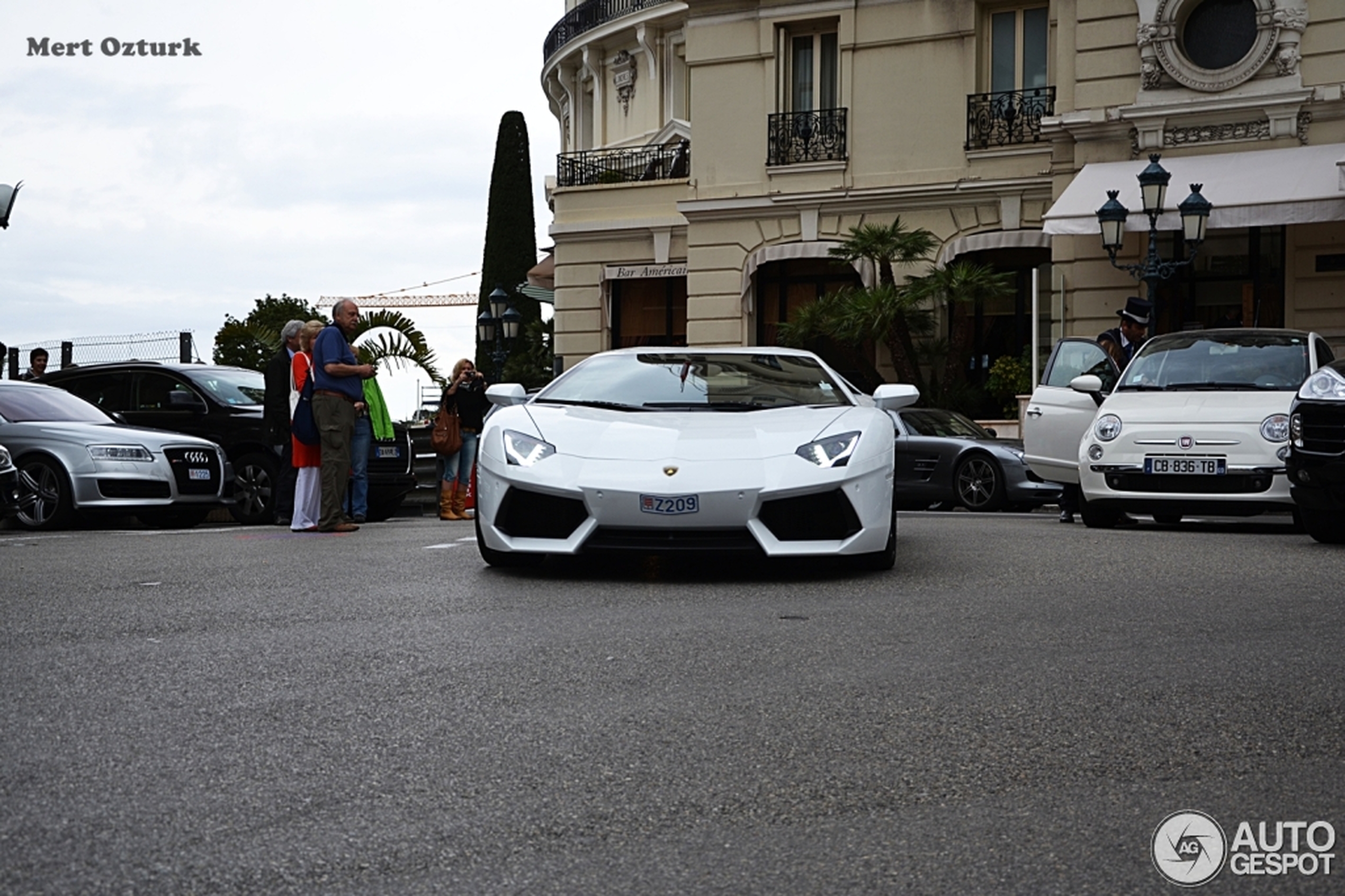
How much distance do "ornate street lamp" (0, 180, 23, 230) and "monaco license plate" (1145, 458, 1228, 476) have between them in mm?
16602

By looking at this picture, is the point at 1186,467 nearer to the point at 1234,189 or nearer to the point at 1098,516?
the point at 1098,516

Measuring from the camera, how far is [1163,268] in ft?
68.6

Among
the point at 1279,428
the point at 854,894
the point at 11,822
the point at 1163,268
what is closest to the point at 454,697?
the point at 11,822

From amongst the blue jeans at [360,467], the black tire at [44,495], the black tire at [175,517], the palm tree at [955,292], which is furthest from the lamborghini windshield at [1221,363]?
the palm tree at [955,292]

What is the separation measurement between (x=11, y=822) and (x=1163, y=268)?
1906cm

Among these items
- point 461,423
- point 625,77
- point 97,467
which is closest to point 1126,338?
point 461,423

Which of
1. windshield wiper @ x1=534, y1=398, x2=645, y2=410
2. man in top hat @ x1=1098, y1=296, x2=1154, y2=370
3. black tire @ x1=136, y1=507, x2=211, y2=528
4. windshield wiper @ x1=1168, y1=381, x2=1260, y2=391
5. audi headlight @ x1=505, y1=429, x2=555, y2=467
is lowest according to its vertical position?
black tire @ x1=136, y1=507, x2=211, y2=528

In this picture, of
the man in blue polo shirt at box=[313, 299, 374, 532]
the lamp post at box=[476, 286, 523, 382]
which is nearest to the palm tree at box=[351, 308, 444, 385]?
the lamp post at box=[476, 286, 523, 382]

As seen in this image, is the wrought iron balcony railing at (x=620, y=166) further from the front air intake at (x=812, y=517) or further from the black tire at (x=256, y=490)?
the front air intake at (x=812, y=517)

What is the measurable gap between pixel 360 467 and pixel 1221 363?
6.91 metres

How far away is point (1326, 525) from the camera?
1076 centimetres

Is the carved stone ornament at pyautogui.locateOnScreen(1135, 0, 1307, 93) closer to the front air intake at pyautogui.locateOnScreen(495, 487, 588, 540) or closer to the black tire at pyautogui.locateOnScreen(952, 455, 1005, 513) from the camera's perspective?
the black tire at pyautogui.locateOnScreen(952, 455, 1005, 513)

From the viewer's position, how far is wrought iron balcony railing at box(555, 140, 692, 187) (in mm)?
32906

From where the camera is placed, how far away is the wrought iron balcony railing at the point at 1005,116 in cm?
2686
